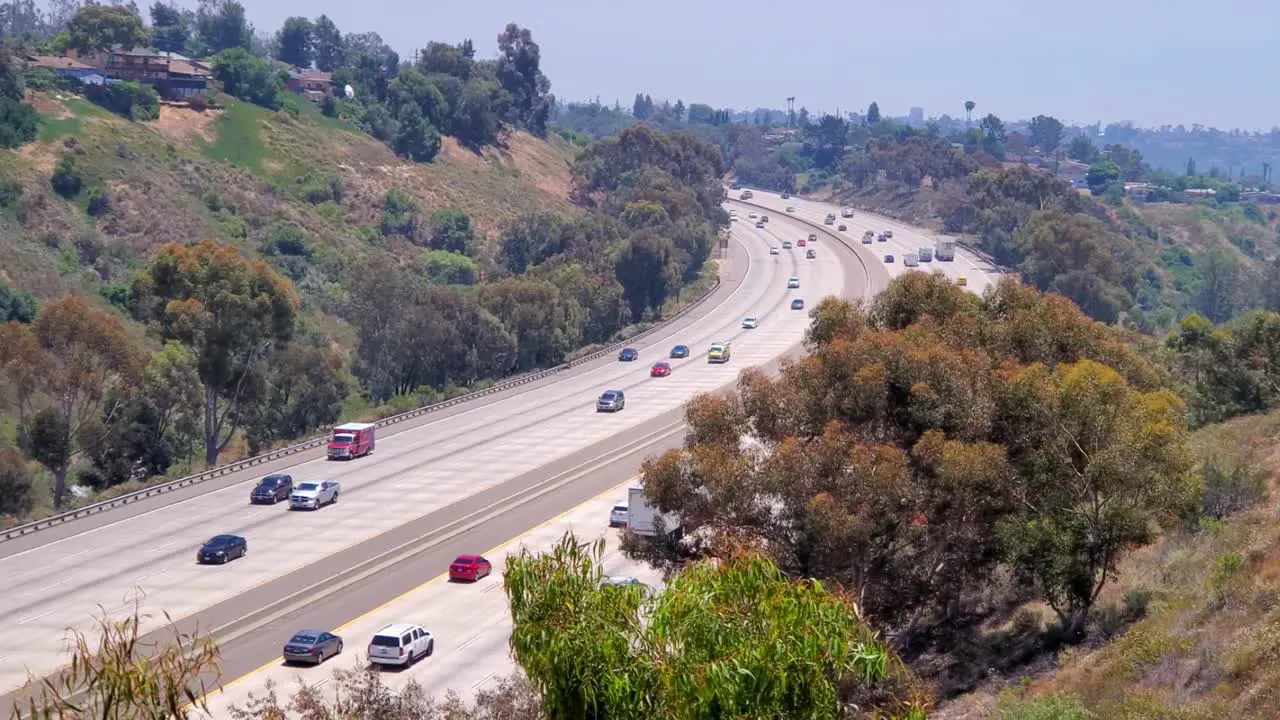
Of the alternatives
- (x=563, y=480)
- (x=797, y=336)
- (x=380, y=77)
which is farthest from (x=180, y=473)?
(x=380, y=77)

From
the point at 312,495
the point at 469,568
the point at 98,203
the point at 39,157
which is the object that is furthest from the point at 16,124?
the point at 469,568

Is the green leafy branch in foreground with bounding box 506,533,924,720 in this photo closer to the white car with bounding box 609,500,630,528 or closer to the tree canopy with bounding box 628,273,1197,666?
the tree canopy with bounding box 628,273,1197,666

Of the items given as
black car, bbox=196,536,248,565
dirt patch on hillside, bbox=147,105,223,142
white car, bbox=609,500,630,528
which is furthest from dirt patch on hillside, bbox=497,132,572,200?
black car, bbox=196,536,248,565

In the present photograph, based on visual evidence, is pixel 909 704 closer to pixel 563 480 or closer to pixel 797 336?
pixel 563 480

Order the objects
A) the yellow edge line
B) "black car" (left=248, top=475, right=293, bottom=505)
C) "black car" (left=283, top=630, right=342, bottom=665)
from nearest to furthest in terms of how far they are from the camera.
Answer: the yellow edge line < "black car" (left=283, top=630, right=342, bottom=665) < "black car" (left=248, top=475, right=293, bottom=505)

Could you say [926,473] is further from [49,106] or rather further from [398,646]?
[49,106]
